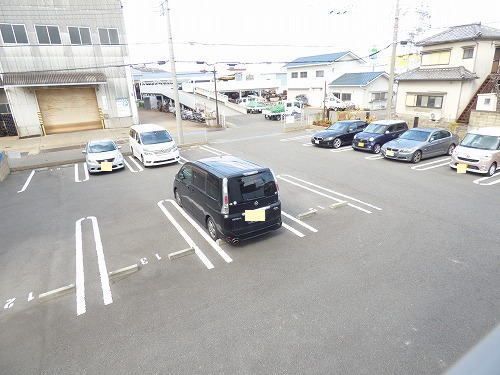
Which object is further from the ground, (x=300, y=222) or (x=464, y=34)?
(x=464, y=34)

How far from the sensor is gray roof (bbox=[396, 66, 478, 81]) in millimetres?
20562

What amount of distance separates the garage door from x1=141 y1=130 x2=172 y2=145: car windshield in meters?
14.1

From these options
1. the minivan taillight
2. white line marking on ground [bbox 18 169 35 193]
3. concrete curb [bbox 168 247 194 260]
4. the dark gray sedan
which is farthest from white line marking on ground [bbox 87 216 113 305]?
the dark gray sedan

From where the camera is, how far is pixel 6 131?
2488cm

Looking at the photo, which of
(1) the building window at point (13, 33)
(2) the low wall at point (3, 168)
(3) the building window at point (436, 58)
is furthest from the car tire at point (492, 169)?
(1) the building window at point (13, 33)

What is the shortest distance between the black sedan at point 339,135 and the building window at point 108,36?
18.3 meters

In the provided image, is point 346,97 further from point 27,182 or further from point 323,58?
point 27,182

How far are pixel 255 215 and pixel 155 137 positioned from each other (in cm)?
998

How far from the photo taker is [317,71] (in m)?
41.9

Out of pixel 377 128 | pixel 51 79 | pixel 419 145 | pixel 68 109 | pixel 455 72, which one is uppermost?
pixel 51 79

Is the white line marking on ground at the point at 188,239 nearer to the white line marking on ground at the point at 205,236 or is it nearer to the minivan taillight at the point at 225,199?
the white line marking on ground at the point at 205,236

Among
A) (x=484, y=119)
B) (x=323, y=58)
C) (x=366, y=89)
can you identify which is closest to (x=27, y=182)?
(x=484, y=119)

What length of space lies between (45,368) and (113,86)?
82.7 ft

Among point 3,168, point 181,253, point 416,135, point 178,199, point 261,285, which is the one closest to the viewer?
point 261,285
